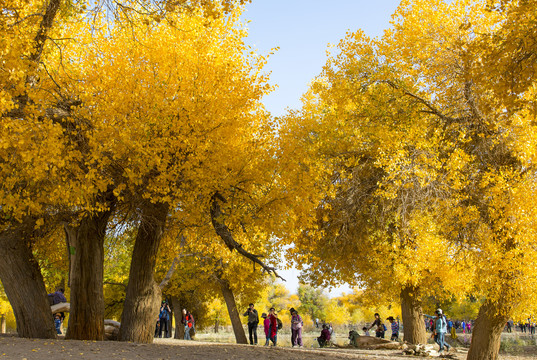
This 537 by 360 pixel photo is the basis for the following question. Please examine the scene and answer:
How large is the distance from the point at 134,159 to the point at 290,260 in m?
9.25

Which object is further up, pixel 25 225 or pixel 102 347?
pixel 25 225

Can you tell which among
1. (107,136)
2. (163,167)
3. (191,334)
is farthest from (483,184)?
(191,334)

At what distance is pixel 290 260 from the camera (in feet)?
59.3

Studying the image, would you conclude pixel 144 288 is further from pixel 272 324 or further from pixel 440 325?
pixel 440 325

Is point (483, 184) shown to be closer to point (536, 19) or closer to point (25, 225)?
point (536, 19)

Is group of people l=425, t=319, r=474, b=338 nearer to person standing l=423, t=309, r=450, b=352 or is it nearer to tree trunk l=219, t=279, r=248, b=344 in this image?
person standing l=423, t=309, r=450, b=352

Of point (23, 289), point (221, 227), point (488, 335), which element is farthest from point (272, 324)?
point (23, 289)

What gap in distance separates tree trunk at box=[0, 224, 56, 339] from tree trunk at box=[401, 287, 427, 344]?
41.0ft

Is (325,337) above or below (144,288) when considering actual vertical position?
below

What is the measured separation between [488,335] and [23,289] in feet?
40.4

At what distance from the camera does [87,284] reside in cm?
1204

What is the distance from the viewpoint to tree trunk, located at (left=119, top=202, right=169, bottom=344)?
12422mm

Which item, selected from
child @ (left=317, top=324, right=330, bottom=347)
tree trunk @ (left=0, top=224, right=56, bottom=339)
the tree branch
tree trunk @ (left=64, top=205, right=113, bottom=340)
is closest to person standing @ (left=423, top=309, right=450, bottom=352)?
child @ (left=317, top=324, right=330, bottom=347)

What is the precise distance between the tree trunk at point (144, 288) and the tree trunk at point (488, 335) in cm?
896
